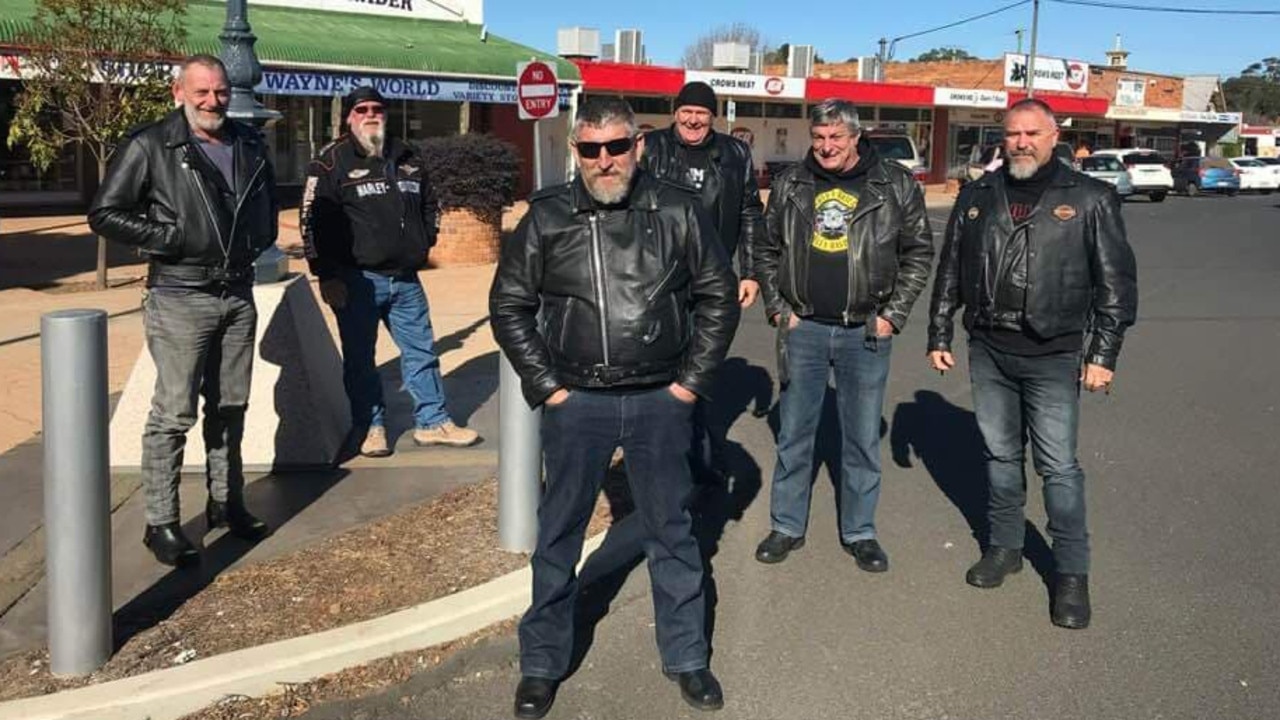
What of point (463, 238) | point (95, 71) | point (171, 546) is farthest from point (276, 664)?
point (463, 238)

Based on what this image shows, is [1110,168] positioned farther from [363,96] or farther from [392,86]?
[363,96]

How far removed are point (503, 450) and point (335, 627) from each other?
1058 millimetres

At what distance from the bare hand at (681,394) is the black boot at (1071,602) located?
1785 millimetres

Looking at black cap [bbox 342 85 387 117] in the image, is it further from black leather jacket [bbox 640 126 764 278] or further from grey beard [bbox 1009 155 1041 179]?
grey beard [bbox 1009 155 1041 179]

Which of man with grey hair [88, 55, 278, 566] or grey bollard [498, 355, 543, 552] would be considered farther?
grey bollard [498, 355, 543, 552]

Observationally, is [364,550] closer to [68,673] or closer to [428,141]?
[68,673]

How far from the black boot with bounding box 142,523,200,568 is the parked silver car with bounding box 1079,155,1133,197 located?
34.4 meters

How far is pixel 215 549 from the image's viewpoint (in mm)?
4953

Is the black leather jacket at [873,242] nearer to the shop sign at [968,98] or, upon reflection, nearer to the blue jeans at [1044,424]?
the blue jeans at [1044,424]

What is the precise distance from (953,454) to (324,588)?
380cm

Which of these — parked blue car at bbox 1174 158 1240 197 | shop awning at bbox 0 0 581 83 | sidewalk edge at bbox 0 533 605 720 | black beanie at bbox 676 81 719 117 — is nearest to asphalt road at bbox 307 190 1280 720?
sidewalk edge at bbox 0 533 605 720

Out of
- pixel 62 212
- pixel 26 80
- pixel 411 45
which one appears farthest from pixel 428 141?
pixel 62 212

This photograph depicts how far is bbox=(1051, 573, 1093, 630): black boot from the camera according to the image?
4449 mm

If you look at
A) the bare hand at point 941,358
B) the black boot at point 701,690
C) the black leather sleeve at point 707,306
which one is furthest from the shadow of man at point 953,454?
the black leather sleeve at point 707,306
